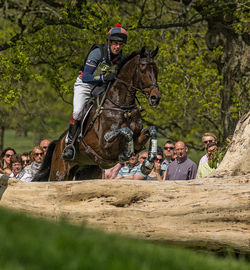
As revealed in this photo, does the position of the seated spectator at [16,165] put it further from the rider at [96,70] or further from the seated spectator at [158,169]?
the seated spectator at [158,169]

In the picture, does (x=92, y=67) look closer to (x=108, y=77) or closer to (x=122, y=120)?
(x=108, y=77)

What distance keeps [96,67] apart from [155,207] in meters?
4.83

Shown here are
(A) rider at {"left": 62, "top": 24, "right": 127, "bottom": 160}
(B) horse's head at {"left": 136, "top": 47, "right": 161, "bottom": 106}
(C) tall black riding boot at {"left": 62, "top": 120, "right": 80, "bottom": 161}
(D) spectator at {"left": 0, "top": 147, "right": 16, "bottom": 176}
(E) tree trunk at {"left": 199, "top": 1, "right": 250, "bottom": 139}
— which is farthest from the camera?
(E) tree trunk at {"left": 199, "top": 1, "right": 250, "bottom": 139}

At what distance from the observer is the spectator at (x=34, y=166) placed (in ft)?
38.3

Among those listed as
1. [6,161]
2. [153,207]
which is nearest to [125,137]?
[153,207]

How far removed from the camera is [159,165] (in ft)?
40.3

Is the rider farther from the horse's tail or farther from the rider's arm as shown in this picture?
the horse's tail

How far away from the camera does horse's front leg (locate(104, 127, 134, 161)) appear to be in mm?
10164

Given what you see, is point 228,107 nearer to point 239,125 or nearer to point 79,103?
point 79,103

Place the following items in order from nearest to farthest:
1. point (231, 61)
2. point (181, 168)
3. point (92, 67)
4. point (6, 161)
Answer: point (92, 67) → point (181, 168) → point (6, 161) → point (231, 61)

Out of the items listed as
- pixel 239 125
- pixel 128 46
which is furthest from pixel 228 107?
pixel 239 125

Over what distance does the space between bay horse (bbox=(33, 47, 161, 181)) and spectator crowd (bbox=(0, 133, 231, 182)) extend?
0.48m

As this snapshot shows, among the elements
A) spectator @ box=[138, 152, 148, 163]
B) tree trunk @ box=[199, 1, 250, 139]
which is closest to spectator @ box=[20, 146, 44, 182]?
spectator @ box=[138, 152, 148, 163]

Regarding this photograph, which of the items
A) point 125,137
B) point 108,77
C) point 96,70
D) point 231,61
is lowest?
point 125,137
